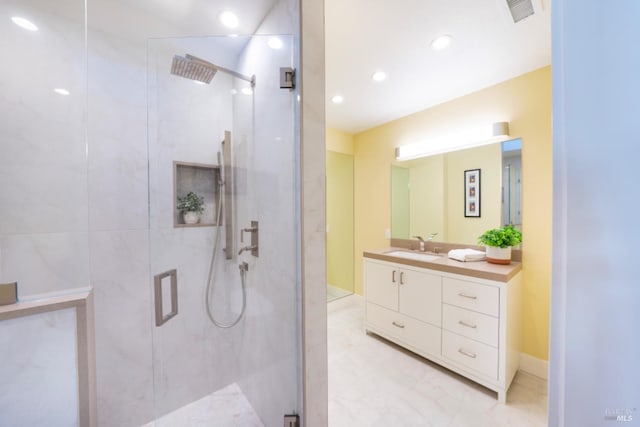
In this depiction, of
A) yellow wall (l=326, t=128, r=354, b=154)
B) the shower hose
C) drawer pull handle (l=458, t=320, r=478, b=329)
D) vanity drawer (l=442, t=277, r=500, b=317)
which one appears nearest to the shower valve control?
the shower hose

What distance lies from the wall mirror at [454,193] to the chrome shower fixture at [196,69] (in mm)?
→ 1981

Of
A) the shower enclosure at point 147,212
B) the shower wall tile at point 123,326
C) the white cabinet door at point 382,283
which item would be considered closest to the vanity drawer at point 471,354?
the white cabinet door at point 382,283

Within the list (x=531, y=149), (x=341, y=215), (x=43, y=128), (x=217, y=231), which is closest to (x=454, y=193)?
(x=531, y=149)

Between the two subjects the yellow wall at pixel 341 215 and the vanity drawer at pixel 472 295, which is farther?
the yellow wall at pixel 341 215

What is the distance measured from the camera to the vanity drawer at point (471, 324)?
154 centimetres

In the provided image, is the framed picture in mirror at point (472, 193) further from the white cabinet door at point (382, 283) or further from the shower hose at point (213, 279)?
the shower hose at point (213, 279)

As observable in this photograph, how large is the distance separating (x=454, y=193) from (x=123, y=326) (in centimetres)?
282

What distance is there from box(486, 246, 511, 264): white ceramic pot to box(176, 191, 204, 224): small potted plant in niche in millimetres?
2229

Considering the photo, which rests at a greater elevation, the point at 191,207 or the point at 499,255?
the point at 191,207

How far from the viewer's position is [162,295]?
1.27 metres

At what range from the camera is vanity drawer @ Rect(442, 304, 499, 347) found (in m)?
1.54

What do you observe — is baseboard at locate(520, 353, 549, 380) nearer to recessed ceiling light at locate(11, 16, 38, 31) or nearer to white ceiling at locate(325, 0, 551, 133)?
white ceiling at locate(325, 0, 551, 133)

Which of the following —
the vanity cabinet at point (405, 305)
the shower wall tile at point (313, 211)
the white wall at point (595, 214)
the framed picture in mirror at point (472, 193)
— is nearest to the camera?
the white wall at point (595, 214)

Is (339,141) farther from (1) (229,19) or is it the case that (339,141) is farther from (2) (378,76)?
(1) (229,19)
